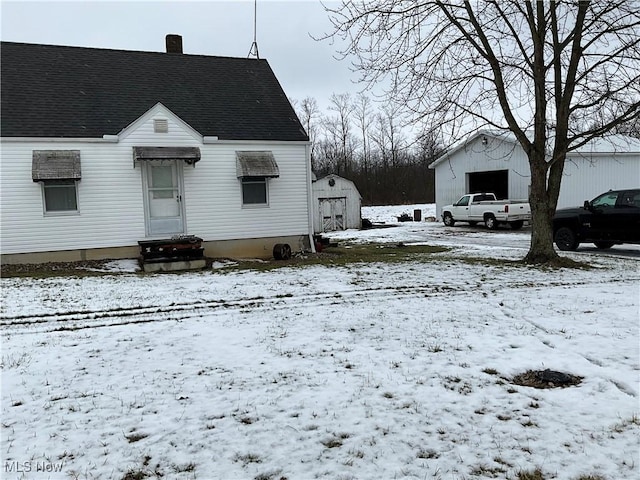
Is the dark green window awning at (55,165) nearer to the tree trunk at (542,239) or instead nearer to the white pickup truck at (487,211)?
the tree trunk at (542,239)

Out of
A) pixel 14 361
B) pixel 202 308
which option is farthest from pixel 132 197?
pixel 14 361

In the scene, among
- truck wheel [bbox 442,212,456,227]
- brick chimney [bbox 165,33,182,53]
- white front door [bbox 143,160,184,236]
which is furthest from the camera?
truck wheel [bbox 442,212,456,227]

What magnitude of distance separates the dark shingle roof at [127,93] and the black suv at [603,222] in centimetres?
824

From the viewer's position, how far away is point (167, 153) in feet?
42.1

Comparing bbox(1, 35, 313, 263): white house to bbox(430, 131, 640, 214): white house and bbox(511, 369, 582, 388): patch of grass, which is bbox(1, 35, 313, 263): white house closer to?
bbox(430, 131, 640, 214): white house

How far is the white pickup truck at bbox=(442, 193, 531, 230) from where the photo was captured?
22.4 metres

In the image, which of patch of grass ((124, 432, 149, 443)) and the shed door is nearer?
patch of grass ((124, 432, 149, 443))

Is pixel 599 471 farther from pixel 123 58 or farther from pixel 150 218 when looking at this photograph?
pixel 123 58

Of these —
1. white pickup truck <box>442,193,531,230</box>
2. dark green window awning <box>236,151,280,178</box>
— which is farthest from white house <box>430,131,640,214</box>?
dark green window awning <box>236,151,280,178</box>

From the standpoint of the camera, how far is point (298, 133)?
589 inches

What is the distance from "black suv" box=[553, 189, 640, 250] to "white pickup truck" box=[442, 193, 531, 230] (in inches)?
298

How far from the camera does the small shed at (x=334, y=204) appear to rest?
26344 millimetres

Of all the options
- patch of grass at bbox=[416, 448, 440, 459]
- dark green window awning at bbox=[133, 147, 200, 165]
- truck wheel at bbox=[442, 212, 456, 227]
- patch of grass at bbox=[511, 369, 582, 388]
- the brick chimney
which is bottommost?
patch of grass at bbox=[416, 448, 440, 459]

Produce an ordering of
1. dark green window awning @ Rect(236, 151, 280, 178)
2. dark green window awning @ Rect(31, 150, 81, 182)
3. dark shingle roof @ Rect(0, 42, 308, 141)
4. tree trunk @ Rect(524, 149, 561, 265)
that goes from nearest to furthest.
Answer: tree trunk @ Rect(524, 149, 561, 265) < dark green window awning @ Rect(31, 150, 81, 182) < dark shingle roof @ Rect(0, 42, 308, 141) < dark green window awning @ Rect(236, 151, 280, 178)
